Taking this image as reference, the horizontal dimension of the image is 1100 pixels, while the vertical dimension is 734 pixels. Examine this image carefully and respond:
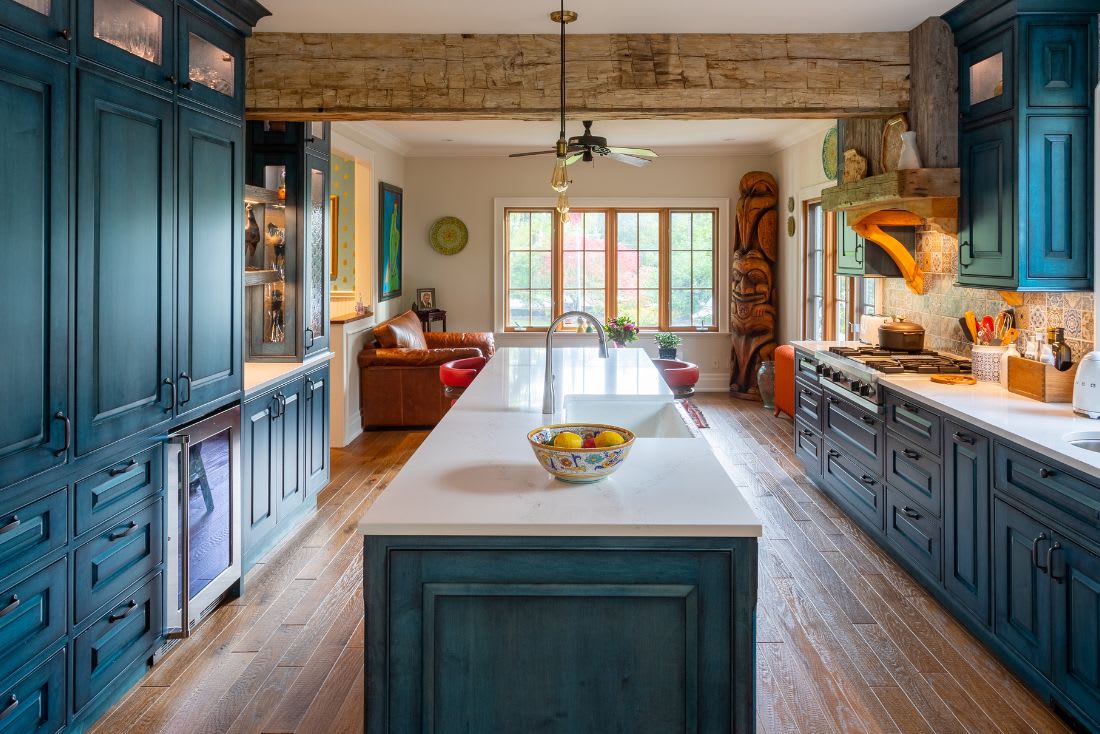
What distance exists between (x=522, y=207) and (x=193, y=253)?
246 inches

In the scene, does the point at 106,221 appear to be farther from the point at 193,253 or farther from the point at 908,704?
the point at 908,704

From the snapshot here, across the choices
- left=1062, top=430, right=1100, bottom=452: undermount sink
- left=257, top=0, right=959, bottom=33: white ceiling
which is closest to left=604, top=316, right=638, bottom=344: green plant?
left=257, top=0, right=959, bottom=33: white ceiling

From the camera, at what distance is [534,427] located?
272 centimetres

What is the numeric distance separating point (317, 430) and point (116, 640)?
214cm

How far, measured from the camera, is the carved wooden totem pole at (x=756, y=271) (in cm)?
854

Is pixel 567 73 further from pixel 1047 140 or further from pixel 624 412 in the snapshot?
pixel 1047 140

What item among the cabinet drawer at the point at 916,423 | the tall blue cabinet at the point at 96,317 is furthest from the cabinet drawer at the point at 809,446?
the tall blue cabinet at the point at 96,317

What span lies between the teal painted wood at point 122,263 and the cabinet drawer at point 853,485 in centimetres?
327

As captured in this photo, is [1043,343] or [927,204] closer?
[1043,343]

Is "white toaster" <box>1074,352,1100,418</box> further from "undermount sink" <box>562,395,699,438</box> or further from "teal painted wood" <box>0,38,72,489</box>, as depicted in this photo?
"teal painted wood" <box>0,38,72,489</box>

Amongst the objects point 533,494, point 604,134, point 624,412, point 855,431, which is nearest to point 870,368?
point 855,431

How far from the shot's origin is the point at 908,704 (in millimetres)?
2594

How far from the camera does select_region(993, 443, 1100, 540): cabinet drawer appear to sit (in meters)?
2.29

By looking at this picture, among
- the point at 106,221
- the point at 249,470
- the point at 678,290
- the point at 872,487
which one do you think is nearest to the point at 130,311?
the point at 106,221
